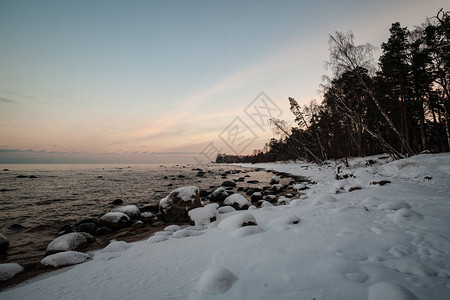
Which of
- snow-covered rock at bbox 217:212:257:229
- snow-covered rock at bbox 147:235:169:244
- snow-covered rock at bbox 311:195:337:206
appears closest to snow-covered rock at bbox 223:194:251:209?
snow-covered rock at bbox 311:195:337:206

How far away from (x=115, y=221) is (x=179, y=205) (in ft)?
8.07

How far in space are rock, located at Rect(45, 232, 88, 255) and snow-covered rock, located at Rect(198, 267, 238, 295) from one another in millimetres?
4717

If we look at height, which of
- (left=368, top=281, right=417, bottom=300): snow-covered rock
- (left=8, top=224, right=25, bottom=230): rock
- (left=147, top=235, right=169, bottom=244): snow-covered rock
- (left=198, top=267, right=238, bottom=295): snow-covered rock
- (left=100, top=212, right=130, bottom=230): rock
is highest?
(left=368, top=281, right=417, bottom=300): snow-covered rock

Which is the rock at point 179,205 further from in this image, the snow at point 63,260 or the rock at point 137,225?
the snow at point 63,260

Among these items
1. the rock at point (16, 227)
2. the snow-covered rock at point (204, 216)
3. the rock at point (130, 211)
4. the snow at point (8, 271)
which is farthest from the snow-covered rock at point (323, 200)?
the rock at point (16, 227)

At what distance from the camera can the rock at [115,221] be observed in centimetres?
697

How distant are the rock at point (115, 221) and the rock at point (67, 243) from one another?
1.53 m

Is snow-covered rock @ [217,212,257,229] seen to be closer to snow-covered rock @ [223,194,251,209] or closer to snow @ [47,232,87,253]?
snow-covered rock @ [223,194,251,209]

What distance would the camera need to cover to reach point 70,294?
2.54 m

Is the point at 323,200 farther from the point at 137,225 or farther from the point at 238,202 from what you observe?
the point at 137,225

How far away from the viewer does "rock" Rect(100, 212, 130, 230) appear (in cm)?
697

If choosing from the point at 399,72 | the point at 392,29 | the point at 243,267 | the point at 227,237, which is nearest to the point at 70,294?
the point at 243,267

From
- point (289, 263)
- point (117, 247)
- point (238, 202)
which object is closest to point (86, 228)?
point (117, 247)

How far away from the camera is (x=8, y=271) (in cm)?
371
